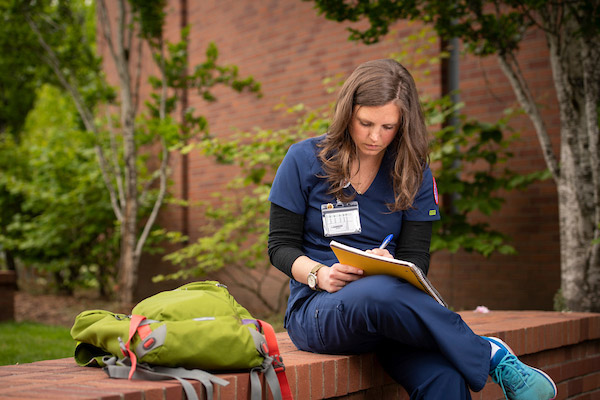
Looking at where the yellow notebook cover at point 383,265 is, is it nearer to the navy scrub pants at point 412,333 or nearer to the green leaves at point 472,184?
the navy scrub pants at point 412,333

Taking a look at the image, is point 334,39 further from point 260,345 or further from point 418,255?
point 260,345

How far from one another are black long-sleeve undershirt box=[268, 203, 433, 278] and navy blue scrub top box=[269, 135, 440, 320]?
31 millimetres

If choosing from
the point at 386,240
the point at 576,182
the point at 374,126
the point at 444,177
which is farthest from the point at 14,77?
the point at 386,240

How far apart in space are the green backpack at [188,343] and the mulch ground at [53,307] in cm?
528

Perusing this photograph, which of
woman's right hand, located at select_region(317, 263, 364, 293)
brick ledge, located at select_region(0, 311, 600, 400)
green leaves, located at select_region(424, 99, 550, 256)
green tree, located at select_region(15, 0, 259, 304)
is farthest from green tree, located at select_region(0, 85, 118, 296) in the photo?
woman's right hand, located at select_region(317, 263, 364, 293)

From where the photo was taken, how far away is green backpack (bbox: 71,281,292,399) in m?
1.84

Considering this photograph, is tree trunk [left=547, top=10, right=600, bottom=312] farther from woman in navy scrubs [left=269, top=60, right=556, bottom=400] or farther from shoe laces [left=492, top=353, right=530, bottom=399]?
shoe laces [left=492, top=353, right=530, bottom=399]

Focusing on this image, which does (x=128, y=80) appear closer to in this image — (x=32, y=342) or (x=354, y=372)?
(x=32, y=342)

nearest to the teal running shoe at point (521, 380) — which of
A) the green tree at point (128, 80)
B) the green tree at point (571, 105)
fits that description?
the green tree at point (571, 105)

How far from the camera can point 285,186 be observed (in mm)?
2473

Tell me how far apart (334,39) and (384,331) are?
5.43 metres

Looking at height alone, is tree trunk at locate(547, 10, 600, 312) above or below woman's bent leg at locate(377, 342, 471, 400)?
above

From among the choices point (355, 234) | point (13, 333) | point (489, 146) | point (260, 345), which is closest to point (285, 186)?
point (355, 234)

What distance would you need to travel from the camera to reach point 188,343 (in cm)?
186
